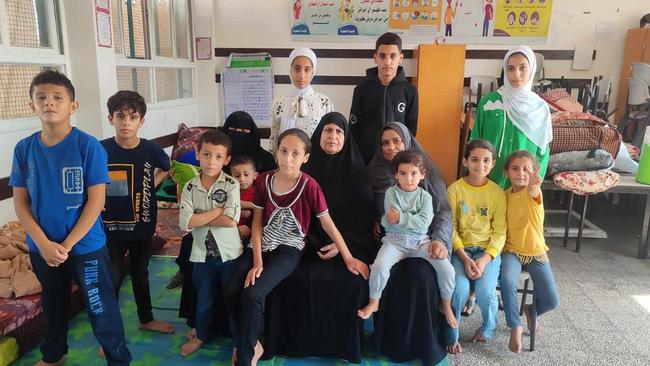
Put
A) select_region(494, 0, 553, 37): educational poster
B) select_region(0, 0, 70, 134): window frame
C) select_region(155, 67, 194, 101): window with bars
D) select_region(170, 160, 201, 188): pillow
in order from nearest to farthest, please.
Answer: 1. select_region(0, 0, 70, 134): window frame
2. select_region(170, 160, 201, 188): pillow
3. select_region(155, 67, 194, 101): window with bars
4. select_region(494, 0, 553, 37): educational poster

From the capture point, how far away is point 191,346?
213 centimetres

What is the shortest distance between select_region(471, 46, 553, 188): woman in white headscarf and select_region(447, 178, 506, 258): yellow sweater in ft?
1.45

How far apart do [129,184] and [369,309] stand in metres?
1.20

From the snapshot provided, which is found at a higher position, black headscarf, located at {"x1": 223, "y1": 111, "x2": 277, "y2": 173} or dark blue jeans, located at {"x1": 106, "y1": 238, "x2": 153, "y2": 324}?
black headscarf, located at {"x1": 223, "y1": 111, "x2": 277, "y2": 173}

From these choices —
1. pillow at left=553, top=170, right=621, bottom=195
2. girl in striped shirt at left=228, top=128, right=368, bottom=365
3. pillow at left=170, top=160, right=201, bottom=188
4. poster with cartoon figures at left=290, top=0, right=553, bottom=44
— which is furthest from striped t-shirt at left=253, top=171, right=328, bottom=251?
poster with cartoon figures at left=290, top=0, right=553, bottom=44

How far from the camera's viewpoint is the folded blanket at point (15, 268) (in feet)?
7.18

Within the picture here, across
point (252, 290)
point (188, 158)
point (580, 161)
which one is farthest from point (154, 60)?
point (580, 161)

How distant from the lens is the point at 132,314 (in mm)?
2449

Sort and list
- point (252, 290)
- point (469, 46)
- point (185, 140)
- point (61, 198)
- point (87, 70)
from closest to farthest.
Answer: point (61, 198) → point (252, 290) → point (87, 70) → point (185, 140) → point (469, 46)

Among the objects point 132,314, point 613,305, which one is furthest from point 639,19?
point 132,314

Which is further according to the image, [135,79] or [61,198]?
[135,79]

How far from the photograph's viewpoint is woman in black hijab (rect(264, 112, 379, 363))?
80.4 inches

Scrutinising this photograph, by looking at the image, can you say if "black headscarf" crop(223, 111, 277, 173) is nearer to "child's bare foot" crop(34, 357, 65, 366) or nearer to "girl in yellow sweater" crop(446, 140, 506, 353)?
"girl in yellow sweater" crop(446, 140, 506, 353)

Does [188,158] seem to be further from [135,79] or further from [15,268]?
[15,268]
